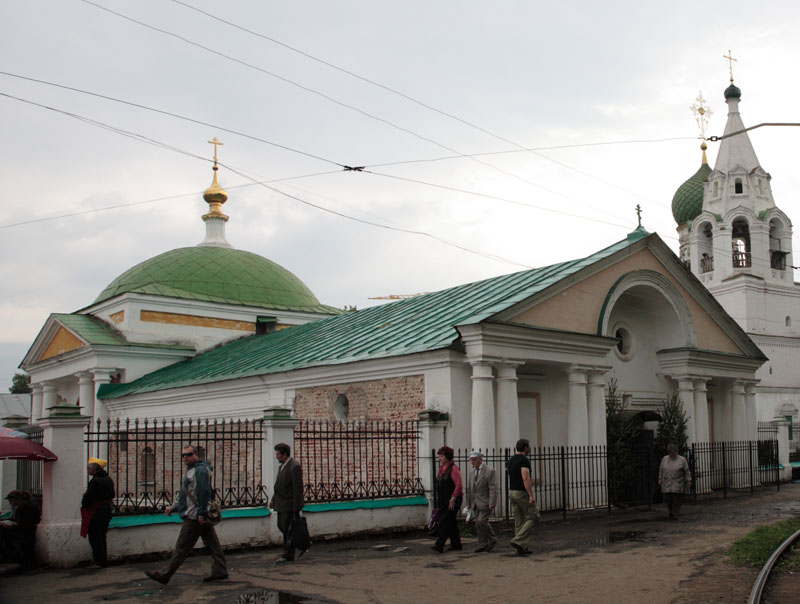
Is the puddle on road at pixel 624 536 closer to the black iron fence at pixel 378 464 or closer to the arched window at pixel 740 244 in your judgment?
the black iron fence at pixel 378 464

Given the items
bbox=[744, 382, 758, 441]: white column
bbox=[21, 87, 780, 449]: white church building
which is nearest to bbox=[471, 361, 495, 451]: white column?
bbox=[21, 87, 780, 449]: white church building

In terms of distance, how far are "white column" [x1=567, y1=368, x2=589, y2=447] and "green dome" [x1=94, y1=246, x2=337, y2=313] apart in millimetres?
17987

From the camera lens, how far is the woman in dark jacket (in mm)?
Result: 11617

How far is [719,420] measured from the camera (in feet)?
77.5

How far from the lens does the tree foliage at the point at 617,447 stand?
18.0 meters

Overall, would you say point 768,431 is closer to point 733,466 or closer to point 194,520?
point 733,466

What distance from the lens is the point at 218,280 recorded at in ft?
109

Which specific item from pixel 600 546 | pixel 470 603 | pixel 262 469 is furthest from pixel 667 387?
pixel 470 603

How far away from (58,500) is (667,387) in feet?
52.1

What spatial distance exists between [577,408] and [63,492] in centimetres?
1061

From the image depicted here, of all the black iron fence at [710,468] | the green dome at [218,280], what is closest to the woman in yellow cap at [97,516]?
the black iron fence at [710,468]

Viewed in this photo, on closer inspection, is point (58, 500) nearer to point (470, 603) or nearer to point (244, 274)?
point (470, 603)

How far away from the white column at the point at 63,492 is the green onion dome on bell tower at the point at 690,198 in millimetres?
50474

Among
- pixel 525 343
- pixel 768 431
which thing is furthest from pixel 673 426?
pixel 768 431
